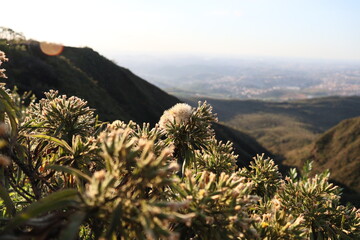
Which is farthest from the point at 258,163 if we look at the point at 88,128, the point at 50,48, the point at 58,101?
the point at 50,48

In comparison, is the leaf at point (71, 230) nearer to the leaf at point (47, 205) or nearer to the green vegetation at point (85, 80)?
the leaf at point (47, 205)

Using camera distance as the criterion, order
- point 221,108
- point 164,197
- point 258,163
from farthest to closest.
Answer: point 221,108, point 258,163, point 164,197

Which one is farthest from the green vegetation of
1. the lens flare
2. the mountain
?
the lens flare

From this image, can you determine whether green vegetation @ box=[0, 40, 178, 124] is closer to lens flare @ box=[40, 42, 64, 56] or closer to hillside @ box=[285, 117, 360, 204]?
lens flare @ box=[40, 42, 64, 56]

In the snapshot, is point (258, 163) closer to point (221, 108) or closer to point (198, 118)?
point (198, 118)

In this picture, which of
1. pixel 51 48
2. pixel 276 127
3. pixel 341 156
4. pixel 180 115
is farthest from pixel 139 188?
pixel 276 127

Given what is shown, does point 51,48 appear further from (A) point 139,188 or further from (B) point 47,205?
(B) point 47,205
